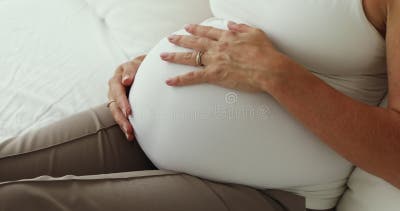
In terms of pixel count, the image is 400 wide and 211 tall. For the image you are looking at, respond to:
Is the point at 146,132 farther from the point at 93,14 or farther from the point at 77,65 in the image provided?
the point at 93,14

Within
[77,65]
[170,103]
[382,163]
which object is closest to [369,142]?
[382,163]

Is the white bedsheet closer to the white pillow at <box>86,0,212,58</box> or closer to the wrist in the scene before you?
the white pillow at <box>86,0,212,58</box>

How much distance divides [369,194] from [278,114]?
22cm

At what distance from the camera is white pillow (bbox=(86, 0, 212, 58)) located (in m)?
1.18

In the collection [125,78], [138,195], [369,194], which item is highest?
[125,78]

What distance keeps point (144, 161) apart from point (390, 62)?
1.60 ft

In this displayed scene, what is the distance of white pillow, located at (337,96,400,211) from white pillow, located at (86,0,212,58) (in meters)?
0.57

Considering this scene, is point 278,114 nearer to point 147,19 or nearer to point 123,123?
point 123,123

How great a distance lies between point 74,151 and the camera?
866 mm

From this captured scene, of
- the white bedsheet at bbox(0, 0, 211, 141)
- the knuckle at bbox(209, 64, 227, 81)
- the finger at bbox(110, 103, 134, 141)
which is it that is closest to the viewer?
the knuckle at bbox(209, 64, 227, 81)

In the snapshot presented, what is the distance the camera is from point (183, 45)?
848mm

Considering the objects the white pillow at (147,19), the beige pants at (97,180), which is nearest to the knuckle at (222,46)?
the beige pants at (97,180)

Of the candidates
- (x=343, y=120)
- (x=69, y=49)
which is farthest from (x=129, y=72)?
(x=343, y=120)

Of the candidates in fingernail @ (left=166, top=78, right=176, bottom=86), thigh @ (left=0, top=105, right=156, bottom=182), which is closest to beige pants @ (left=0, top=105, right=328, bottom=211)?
thigh @ (left=0, top=105, right=156, bottom=182)
